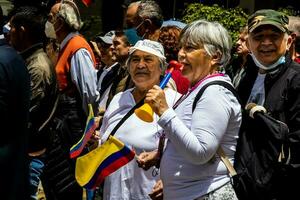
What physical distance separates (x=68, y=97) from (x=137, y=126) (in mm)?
1997

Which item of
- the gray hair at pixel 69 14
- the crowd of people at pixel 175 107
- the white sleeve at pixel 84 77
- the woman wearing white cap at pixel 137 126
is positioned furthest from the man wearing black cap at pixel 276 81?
the gray hair at pixel 69 14

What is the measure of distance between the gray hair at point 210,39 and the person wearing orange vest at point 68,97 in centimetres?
233

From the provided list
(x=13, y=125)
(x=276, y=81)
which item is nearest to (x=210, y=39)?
(x=276, y=81)

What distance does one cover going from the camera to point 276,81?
3863 mm

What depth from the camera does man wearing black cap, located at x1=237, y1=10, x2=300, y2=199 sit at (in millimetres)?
3713

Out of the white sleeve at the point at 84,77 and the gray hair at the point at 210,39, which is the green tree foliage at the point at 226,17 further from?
the gray hair at the point at 210,39

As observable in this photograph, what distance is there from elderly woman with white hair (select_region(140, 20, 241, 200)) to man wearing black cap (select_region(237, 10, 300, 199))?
0.69 ft

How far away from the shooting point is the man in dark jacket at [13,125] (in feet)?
12.3

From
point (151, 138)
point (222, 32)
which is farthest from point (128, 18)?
point (222, 32)

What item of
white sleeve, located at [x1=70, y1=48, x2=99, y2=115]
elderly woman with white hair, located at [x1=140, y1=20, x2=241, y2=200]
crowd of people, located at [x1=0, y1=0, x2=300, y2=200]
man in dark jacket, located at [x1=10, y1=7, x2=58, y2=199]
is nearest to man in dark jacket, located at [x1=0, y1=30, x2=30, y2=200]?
crowd of people, located at [x1=0, y1=0, x2=300, y2=200]

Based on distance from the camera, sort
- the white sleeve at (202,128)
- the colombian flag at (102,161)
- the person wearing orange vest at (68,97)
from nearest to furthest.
A: the white sleeve at (202,128), the colombian flag at (102,161), the person wearing orange vest at (68,97)

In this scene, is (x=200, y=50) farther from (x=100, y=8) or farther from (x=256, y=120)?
(x=100, y=8)

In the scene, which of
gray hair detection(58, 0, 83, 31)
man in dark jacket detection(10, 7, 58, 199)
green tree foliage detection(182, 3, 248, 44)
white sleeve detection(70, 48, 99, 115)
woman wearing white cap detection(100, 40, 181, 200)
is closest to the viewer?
woman wearing white cap detection(100, 40, 181, 200)

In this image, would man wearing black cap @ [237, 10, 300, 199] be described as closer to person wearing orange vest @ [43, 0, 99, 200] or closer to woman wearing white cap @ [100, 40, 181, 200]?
woman wearing white cap @ [100, 40, 181, 200]
